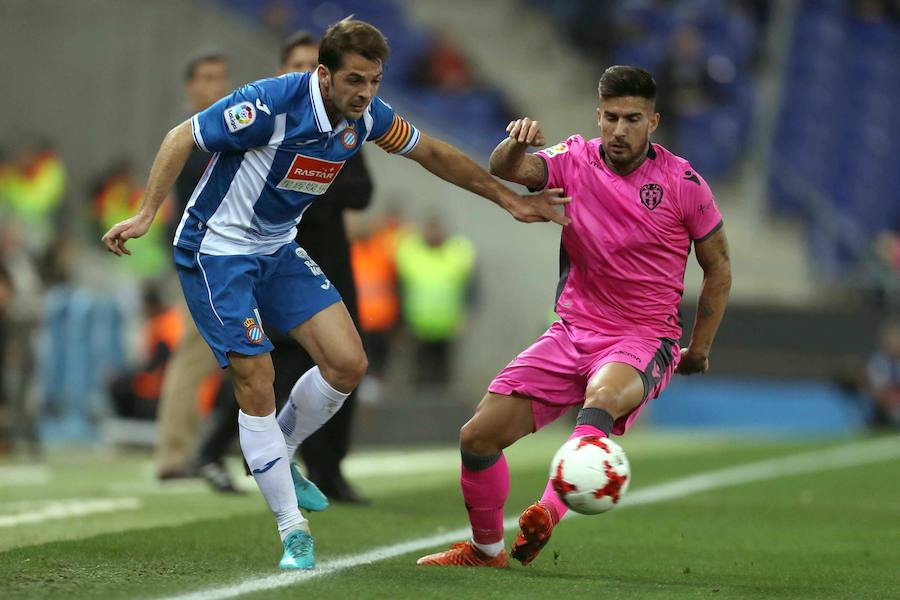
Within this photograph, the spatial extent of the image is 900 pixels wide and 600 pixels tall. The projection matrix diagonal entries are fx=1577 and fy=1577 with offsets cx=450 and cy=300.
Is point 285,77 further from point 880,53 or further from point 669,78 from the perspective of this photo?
point 880,53

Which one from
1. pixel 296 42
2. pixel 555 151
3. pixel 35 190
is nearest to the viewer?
pixel 555 151

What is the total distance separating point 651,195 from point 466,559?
62.0 inches

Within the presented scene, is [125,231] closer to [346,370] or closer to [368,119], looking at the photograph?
[368,119]

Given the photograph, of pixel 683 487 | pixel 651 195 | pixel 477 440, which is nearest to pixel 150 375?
pixel 683 487

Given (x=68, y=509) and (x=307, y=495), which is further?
(x=68, y=509)

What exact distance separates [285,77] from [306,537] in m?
1.71

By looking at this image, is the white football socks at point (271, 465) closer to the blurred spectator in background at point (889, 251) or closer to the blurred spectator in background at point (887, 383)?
the blurred spectator in background at point (887, 383)

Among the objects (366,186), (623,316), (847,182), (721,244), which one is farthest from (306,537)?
(847,182)

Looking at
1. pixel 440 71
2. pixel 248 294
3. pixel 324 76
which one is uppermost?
pixel 440 71

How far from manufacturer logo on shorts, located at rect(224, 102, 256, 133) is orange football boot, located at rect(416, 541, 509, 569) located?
1780 millimetres

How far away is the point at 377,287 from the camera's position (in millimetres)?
16438

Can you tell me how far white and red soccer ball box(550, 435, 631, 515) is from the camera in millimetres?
5418

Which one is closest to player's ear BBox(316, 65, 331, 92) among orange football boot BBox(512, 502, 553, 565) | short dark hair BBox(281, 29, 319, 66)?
orange football boot BBox(512, 502, 553, 565)

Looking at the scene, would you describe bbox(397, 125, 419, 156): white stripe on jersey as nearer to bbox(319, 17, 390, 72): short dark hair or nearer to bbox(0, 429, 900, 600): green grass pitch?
bbox(319, 17, 390, 72): short dark hair
